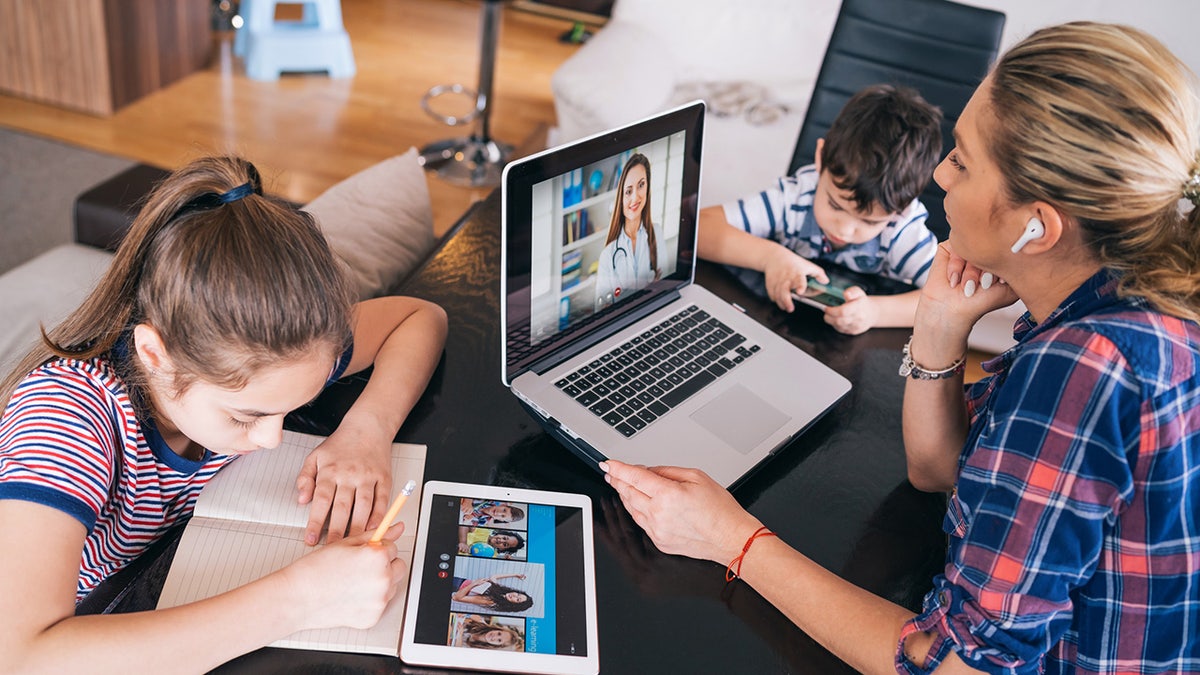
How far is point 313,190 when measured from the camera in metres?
3.06

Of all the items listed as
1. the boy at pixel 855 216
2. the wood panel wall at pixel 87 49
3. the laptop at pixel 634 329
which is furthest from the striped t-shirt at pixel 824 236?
the wood panel wall at pixel 87 49

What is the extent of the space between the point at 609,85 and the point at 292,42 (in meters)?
1.63

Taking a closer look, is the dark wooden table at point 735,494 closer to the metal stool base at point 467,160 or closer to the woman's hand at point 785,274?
the woman's hand at point 785,274

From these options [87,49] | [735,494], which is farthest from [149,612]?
[87,49]

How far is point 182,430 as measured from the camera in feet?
3.16

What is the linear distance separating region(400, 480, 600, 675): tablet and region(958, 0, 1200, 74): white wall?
2.26 m

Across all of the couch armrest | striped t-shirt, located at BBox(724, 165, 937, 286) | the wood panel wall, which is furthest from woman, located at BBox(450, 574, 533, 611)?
the wood panel wall

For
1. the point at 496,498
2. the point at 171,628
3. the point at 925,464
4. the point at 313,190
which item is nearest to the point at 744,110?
the point at 313,190

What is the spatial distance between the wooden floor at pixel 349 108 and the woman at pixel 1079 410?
2.16 m

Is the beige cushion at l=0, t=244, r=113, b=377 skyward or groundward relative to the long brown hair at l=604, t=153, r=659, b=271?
groundward

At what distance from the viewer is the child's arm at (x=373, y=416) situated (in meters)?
0.96

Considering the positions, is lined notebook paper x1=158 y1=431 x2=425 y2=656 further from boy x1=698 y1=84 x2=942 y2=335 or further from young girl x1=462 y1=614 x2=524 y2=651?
boy x1=698 y1=84 x2=942 y2=335

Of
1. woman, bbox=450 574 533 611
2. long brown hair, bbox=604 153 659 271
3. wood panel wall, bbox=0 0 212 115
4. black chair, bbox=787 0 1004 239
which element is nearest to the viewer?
woman, bbox=450 574 533 611

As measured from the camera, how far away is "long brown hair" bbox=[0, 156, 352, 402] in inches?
35.1
